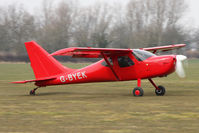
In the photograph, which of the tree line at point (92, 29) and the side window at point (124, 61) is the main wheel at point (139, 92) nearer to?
the side window at point (124, 61)

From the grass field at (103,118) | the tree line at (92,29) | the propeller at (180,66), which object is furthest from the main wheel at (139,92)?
the tree line at (92,29)

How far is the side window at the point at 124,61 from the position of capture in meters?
14.5

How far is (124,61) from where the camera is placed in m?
14.7

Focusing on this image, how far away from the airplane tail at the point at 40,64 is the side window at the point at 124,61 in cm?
258

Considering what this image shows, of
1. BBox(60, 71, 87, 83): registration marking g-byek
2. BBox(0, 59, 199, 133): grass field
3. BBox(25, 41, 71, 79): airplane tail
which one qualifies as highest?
BBox(25, 41, 71, 79): airplane tail

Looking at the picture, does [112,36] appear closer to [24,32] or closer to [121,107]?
[24,32]

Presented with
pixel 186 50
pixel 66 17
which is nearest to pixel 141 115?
pixel 66 17

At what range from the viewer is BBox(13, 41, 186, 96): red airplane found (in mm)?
13594

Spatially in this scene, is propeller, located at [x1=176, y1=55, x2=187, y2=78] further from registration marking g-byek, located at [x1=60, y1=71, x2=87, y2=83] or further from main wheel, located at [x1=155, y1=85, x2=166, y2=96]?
registration marking g-byek, located at [x1=60, y1=71, x2=87, y2=83]

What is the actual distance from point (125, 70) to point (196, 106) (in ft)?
14.6

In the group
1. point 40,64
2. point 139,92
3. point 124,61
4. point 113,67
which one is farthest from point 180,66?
point 40,64

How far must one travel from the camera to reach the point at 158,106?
10750mm

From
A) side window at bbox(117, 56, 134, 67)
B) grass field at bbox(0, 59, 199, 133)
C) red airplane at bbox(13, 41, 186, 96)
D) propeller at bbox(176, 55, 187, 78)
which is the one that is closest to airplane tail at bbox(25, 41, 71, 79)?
red airplane at bbox(13, 41, 186, 96)

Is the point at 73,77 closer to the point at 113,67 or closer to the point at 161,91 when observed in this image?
the point at 113,67
